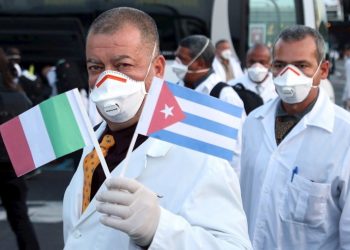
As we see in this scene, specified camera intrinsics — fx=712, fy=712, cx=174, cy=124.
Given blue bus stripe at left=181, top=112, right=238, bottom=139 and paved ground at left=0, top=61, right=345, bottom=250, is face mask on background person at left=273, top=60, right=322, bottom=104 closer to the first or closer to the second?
blue bus stripe at left=181, top=112, right=238, bottom=139

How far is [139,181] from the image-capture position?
6.56 feet

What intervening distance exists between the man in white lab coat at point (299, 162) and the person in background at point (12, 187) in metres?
2.44

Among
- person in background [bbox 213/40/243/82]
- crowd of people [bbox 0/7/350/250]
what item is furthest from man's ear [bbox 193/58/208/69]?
person in background [bbox 213/40/243/82]

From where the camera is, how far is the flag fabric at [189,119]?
6.15 ft

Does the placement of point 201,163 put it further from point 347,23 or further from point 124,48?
point 347,23

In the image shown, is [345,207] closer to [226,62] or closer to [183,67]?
[183,67]

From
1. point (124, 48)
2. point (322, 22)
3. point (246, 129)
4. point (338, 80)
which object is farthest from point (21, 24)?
point (338, 80)

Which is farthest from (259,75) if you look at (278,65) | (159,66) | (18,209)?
(159,66)

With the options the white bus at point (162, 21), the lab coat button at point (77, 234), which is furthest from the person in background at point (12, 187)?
the white bus at point (162, 21)

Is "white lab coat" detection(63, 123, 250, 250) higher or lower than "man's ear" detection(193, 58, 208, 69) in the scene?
higher

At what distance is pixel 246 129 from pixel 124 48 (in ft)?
4.67

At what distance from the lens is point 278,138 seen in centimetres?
322

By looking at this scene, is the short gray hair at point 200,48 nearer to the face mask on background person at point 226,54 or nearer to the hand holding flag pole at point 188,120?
the hand holding flag pole at point 188,120

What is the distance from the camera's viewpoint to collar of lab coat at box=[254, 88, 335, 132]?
305 cm
